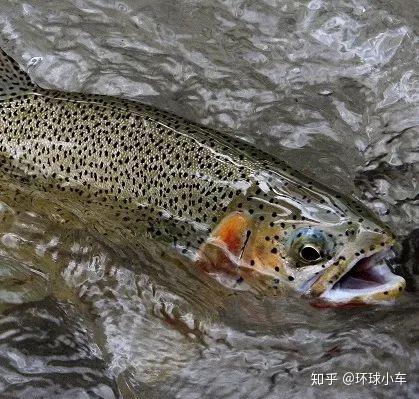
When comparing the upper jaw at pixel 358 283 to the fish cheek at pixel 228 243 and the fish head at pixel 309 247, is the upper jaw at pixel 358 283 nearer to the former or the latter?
the fish head at pixel 309 247

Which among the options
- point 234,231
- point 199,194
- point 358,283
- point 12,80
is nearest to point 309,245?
point 358,283

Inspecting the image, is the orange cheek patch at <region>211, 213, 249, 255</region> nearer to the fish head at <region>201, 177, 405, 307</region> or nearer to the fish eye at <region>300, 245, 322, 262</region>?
the fish head at <region>201, 177, 405, 307</region>

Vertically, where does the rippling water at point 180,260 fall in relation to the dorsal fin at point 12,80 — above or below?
below

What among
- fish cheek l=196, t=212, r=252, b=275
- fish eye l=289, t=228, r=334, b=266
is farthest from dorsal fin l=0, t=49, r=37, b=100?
fish eye l=289, t=228, r=334, b=266

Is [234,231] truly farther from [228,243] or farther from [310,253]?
[310,253]

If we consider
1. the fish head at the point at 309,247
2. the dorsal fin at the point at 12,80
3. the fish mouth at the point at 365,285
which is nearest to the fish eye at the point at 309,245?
the fish head at the point at 309,247

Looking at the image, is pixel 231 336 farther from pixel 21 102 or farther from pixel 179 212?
pixel 21 102

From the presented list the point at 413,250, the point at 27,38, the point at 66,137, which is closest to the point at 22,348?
the point at 66,137
